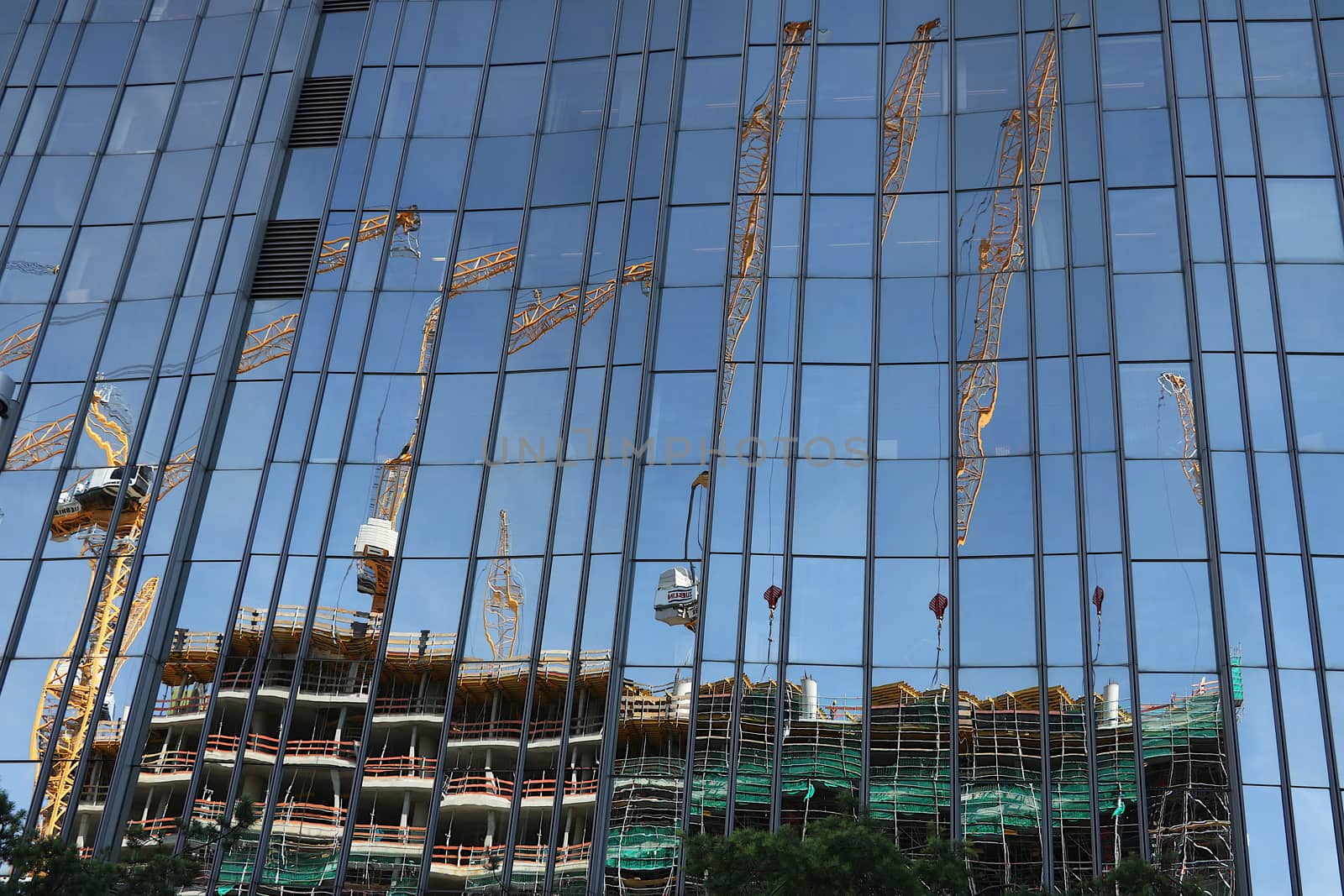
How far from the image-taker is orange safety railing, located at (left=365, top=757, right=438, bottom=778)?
3550 cm

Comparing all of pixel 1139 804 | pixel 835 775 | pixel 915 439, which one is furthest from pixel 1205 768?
pixel 915 439

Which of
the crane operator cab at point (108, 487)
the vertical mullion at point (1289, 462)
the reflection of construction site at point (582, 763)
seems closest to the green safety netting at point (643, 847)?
the reflection of construction site at point (582, 763)

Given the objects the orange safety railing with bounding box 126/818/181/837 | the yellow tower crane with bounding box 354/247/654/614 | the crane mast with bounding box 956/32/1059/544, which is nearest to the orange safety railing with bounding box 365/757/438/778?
the yellow tower crane with bounding box 354/247/654/614

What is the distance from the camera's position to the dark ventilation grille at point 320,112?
1811 inches

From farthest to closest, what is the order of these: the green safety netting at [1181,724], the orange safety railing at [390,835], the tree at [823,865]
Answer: the orange safety railing at [390,835]
the green safety netting at [1181,724]
the tree at [823,865]

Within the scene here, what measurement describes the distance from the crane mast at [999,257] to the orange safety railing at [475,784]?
13415 millimetres

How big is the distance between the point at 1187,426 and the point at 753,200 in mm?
14076

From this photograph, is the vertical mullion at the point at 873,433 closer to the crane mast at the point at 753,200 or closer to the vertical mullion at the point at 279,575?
the crane mast at the point at 753,200

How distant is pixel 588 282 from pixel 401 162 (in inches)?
331

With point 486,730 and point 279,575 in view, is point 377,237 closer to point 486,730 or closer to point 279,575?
point 279,575

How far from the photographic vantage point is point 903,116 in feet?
139

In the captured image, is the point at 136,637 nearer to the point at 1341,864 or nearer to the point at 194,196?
the point at 194,196

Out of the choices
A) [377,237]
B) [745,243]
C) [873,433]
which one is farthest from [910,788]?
[377,237]

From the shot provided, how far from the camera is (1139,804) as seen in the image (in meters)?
32.7
